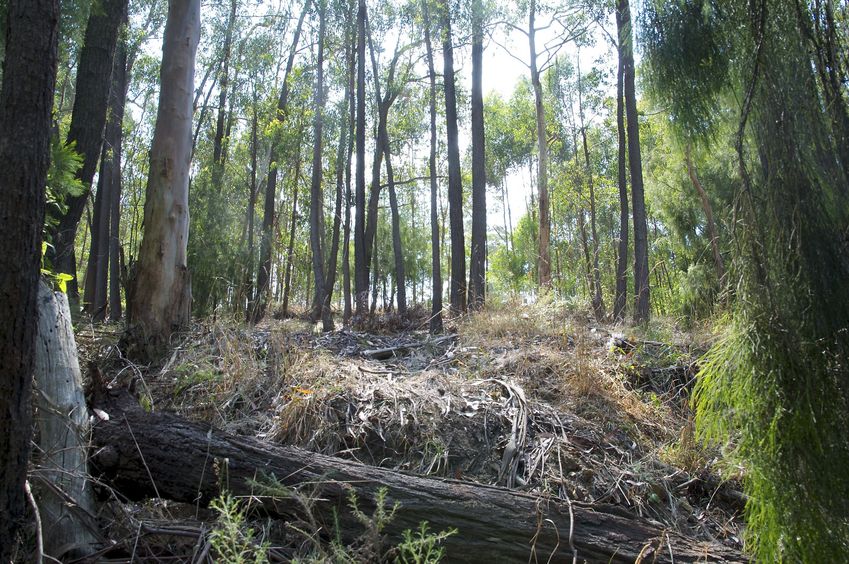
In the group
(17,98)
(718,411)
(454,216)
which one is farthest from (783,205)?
(454,216)

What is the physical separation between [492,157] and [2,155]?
27173 millimetres

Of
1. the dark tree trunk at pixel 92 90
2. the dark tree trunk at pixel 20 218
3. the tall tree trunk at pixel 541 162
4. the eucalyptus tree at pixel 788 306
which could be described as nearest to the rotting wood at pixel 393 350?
the dark tree trunk at pixel 92 90

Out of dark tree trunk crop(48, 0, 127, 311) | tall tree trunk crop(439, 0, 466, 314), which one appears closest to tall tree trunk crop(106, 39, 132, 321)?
tall tree trunk crop(439, 0, 466, 314)

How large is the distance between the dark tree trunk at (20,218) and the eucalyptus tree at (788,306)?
110 inches

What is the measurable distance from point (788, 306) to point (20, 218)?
2.99 m

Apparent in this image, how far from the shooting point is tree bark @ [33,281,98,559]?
2.79 m

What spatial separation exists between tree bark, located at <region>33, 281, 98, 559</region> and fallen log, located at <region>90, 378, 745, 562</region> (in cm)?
19

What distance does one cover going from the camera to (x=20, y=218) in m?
2.25

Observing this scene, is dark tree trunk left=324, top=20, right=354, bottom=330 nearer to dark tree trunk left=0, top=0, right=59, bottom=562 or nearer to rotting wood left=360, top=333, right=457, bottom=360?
rotting wood left=360, top=333, right=457, bottom=360

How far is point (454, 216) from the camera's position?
40.7 feet

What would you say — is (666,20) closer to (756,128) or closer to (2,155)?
(756,128)

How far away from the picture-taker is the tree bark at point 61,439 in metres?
2.79

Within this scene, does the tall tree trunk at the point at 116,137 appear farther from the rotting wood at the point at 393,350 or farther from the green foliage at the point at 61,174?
the green foliage at the point at 61,174

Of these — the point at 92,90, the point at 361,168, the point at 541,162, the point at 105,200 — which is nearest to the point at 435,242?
the point at 541,162
